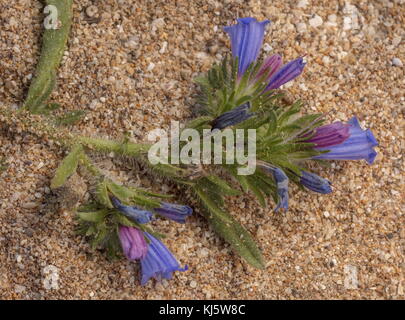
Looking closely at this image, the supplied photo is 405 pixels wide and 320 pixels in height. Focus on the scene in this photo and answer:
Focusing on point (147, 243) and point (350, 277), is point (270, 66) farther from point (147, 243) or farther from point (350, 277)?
point (350, 277)

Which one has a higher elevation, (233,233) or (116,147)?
(116,147)

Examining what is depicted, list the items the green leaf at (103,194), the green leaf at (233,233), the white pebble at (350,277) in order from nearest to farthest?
the green leaf at (103,194)
the green leaf at (233,233)
the white pebble at (350,277)

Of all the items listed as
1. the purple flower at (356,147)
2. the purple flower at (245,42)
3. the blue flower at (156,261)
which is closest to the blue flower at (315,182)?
the purple flower at (356,147)

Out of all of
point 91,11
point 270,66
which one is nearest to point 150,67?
point 91,11

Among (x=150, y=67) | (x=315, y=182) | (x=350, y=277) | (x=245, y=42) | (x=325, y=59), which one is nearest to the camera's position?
(x=315, y=182)

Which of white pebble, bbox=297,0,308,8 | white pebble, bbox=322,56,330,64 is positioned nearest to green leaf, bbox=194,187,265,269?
white pebble, bbox=322,56,330,64

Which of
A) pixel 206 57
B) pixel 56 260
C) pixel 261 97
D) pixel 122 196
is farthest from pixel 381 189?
pixel 56 260

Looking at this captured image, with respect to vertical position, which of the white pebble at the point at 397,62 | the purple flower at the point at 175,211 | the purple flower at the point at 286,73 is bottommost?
the purple flower at the point at 175,211

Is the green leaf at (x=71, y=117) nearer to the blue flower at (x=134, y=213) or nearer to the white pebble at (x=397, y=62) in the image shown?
the blue flower at (x=134, y=213)
